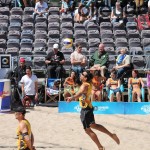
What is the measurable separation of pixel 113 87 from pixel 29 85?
2397mm

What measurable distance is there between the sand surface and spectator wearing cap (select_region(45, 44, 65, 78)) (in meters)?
1.36

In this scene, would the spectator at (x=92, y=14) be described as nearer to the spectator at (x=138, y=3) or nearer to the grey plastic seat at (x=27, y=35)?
the spectator at (x=138, y=3)

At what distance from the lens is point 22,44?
72.5ft

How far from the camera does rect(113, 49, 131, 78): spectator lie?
19766mm

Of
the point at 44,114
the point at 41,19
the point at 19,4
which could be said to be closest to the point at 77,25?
the point at 41,19

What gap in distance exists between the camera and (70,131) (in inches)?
622

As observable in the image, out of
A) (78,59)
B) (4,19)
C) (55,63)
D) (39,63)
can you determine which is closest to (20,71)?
(55,63)

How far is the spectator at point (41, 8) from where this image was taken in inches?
942

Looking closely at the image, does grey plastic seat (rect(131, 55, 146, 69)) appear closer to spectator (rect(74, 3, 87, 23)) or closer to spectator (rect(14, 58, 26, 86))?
spectator (rect(74, 3, 87, 23))

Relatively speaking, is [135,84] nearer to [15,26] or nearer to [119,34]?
[119,34]

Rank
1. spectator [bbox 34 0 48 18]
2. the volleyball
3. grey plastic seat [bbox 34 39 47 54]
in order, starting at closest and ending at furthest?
grey plastic seat [bbox 34 39 47 54] → the volleyball → spectator [bbox 34 0 48 18]

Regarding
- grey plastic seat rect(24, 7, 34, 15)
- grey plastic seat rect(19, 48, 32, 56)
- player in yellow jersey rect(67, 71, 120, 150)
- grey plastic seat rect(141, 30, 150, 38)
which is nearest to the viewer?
player in yellow jersey rect(67, 71, 120, 150)

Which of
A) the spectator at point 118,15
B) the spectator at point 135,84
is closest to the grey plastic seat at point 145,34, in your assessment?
the spectator at point 118,15

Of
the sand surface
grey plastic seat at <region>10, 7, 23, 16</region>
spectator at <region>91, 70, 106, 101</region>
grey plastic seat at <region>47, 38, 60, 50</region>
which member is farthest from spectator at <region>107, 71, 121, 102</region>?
grey plastic seat at <region>10, 7, 23, 16</region>
